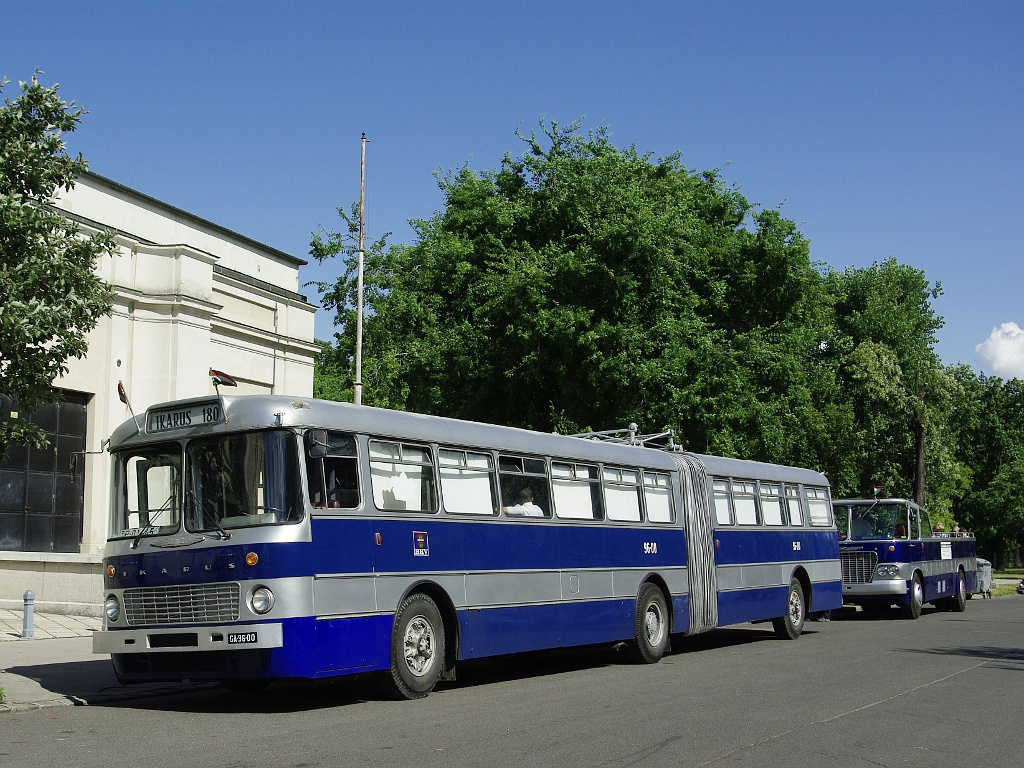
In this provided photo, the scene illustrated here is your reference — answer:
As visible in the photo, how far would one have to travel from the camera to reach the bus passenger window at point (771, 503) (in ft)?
67.7

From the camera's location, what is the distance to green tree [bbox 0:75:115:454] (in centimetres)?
1214

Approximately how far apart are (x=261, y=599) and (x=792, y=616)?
1280cm

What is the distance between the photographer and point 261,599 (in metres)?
10.8

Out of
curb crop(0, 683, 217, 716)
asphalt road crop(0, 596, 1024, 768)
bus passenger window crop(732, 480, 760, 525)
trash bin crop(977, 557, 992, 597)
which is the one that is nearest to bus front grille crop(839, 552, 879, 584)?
bus passenger window crop(732, 480, 760, 525)

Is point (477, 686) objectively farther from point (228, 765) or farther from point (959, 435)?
point (959, 435)

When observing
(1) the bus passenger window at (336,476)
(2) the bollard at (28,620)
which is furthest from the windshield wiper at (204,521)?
(2) the bollard at (28,620)

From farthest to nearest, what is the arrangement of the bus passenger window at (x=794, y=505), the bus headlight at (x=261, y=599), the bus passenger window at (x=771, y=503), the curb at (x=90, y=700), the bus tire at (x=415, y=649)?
the bus passenger window at (x=794, y=505) < the bus passenger window at (x=771, y=503) < the bus tire at (x=415, y=649) < the curb at (x=90, y=700) < the bus headlight at (x=261, y=599)

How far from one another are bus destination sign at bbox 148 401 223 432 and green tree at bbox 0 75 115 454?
1.41 meters

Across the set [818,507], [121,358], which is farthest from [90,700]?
[121,358]

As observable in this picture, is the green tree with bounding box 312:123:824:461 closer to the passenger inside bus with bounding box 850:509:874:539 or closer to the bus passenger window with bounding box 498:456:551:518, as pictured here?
the passenger inside bus with bounding box 850:509:874:539

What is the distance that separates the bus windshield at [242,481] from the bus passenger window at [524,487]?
3486mm

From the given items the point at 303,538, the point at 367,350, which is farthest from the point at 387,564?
the point at 367,350

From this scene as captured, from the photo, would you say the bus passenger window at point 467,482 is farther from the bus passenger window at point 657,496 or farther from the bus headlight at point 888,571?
the bus headlight at point 888,571

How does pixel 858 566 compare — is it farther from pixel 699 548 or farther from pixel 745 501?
pixel 699 548
